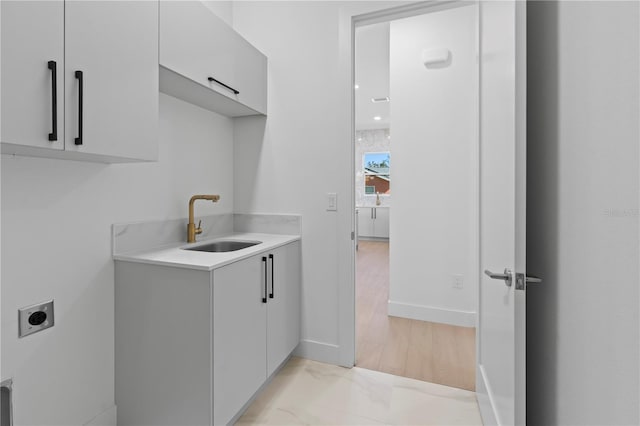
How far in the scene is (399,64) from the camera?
290 centimetres

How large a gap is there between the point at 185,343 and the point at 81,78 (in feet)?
3.64

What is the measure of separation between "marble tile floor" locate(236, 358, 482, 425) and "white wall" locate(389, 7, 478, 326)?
1.06 metres

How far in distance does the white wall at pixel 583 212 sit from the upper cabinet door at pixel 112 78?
5.07 feet

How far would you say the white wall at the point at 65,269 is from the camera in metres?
1.19

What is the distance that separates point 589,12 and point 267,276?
1647 mm

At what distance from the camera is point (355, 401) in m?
1.77

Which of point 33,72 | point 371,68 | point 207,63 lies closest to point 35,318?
point 33,72

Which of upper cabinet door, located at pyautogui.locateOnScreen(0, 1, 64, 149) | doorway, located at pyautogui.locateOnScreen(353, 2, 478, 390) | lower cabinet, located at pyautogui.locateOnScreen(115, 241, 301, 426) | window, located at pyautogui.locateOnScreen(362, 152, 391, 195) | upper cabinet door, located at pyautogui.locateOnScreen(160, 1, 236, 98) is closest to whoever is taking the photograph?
upper cabinet door, located at pyautogui.locateOnScreen(0, 1, 64, 149)

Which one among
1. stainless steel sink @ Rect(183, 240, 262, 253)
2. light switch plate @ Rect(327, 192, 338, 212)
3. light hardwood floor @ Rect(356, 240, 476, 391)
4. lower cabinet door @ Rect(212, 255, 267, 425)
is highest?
light switch plate @ Rect(327, 192, 338, 212)

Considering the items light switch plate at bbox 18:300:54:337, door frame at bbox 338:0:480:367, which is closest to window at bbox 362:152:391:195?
door frame at bbox 338:0:480:367

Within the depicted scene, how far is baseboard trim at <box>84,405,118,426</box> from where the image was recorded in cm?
148

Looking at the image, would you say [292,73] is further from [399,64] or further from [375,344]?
[375,344]

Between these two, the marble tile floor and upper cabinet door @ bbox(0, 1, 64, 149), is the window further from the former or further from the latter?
upper cabinet door @ bbox(0, 1, 64, 149)

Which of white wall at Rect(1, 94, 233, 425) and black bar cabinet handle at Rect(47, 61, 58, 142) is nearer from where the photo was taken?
black bar cabinet handle at Rect(47, 61, 58, 142)
